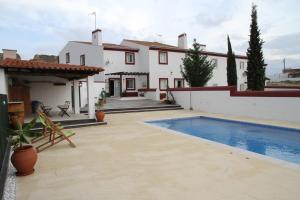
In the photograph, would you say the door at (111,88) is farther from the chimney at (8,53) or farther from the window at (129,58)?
the chimney at (8,53)

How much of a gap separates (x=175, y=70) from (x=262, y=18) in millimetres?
11543

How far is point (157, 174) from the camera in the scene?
201 inches

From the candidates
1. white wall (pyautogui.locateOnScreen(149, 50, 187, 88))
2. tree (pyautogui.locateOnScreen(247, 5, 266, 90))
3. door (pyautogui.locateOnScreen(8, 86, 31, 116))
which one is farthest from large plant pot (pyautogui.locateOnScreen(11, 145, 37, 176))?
white wall (pyautogui.locateOnScreen(149, 50, 187, 88))

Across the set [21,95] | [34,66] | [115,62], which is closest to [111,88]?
[115,62]

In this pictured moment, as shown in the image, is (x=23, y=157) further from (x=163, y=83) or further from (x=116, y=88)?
(x=163, y=83)

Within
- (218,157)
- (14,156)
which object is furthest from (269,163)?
(14,156)

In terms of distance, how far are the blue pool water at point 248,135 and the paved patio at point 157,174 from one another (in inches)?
70.5

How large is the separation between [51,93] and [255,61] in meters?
16.3

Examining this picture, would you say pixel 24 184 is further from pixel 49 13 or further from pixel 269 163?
pixel 49 13

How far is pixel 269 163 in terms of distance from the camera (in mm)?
5723

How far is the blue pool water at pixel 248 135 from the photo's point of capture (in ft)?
26.1

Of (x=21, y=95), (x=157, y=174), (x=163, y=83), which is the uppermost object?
(x=163, y=83)

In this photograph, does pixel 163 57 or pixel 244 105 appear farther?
pixel 163 57

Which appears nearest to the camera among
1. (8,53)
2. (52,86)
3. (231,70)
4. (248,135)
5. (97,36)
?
(248,135)
